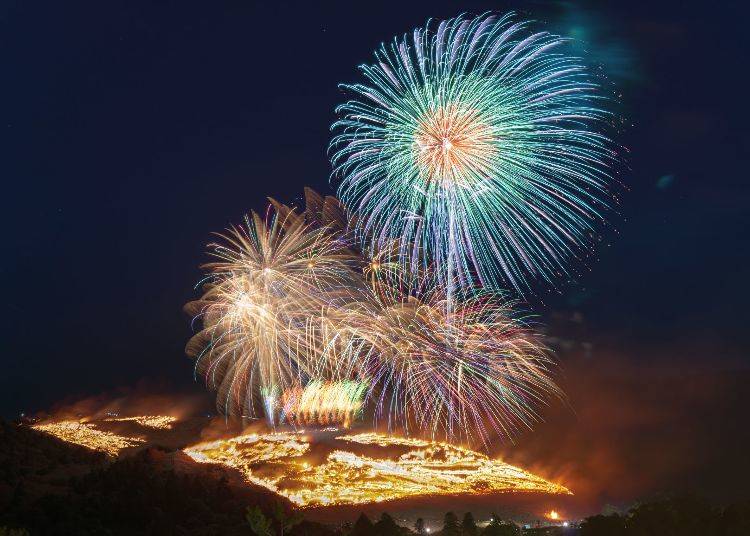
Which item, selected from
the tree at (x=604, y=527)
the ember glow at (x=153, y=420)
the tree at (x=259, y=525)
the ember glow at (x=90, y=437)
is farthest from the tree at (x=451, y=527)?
the ember glow at (x=153, y=420)

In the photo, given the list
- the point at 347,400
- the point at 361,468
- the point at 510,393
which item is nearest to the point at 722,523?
the point at 510,393

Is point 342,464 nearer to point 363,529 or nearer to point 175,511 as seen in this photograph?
point 175,511

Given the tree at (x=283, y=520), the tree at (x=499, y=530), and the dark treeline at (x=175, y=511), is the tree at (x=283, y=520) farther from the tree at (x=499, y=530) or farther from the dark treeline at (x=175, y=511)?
the tree at (x=499, y=530)

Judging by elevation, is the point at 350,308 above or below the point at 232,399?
above

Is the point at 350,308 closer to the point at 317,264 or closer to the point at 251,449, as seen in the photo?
the point at 317,264

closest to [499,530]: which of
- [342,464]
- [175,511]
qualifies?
[175,511]

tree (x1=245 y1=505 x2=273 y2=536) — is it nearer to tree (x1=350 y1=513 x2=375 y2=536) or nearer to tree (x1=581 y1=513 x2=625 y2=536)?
tree (x1=350 y1=513 x2=375 y2=536)

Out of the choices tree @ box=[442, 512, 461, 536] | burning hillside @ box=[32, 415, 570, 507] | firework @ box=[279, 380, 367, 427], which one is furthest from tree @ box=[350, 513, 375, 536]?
firework @ box=[279, 380, 367, 427]
